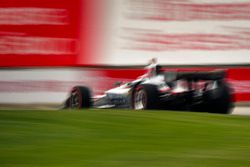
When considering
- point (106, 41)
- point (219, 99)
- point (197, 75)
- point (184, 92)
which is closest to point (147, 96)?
point (184, 92)

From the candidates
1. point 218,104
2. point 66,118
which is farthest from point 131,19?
point 66,118

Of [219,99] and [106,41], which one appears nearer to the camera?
[219,99]

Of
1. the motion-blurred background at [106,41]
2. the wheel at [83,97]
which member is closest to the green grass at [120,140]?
the wheel at [83,97]

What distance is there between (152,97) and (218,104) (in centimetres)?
116

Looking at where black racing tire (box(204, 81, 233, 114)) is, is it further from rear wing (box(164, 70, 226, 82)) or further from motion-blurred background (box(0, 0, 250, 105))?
motion-blurred background (box(0, 0, 250, 105))

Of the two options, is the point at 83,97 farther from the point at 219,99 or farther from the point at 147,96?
the point at 219,99

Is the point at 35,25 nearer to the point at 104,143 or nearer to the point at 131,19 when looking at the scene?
the point at 131,19

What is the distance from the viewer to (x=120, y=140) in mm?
6988

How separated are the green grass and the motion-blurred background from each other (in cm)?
720

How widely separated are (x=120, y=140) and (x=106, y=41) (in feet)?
32.2

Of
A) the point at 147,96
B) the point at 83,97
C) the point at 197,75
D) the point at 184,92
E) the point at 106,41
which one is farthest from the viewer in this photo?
the point at 106,41

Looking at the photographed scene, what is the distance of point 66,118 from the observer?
28.3 feet

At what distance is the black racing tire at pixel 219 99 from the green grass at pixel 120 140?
9.14ft

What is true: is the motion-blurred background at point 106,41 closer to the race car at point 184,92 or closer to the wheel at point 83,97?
the wheel at point 83,97
